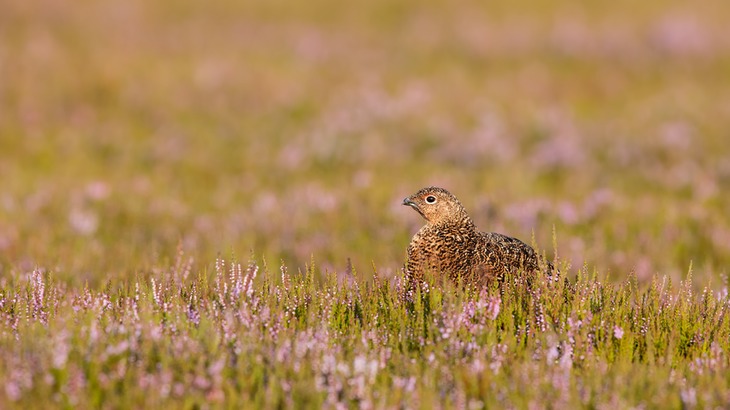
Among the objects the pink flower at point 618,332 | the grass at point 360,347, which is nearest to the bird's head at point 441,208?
the grass at point 360,347

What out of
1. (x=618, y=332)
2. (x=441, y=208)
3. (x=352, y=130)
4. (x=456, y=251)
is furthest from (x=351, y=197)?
(x=618, y=332)

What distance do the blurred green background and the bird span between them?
768mm

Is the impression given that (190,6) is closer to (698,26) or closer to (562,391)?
(698,26)

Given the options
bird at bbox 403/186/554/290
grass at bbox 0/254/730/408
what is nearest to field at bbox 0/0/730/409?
grass at bbox 0/254/730/408

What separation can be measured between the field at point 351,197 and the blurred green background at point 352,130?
2.3 inches

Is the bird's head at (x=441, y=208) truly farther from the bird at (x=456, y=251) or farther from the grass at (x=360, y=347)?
the grass at (x=360, y=347)

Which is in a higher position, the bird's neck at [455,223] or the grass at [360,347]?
the bird's neck at [455,223]

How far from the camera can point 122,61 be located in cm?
1598

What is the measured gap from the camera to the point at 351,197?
10680mm

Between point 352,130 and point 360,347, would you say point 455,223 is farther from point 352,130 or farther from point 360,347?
point 352,130

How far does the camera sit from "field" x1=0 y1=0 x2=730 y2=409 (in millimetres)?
4234

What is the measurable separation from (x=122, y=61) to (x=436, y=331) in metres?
12.6

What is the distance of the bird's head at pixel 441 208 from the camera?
19.2 ft

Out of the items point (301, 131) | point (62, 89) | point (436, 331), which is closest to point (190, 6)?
point (62, 89)
